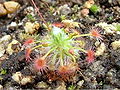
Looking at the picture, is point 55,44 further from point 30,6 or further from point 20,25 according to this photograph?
point 30,6

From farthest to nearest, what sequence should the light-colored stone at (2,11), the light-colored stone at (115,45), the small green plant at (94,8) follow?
the light-colored stone at (2,11) < the small green plant at (94,8) < the light-colored stone at (115,45)

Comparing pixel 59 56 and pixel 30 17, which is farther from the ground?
pixel 30 17

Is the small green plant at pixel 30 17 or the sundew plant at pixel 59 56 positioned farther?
the small green plant at pixel 30 17

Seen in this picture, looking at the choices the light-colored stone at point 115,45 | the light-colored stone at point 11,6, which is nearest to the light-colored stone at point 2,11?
the light-colored stone at point 11,6

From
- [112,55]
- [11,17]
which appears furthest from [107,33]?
[11,17]

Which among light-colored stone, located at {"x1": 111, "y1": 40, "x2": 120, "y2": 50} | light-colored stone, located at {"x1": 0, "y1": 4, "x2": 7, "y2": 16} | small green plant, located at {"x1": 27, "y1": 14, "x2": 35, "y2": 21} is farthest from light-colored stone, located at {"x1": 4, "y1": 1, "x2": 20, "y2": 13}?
light-colored stone, located at {"x1": 111, "y1": 40, "x2": 120, "y2": 50}

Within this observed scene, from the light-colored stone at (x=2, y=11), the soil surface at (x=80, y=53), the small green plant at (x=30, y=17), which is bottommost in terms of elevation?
the soil surface at (x=80, y=53)

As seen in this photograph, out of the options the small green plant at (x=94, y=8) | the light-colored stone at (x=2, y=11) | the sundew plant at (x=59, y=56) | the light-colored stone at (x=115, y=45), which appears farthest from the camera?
the light-colored stone at (x=2, y=11)

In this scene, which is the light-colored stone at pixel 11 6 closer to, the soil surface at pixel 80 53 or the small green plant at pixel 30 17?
the soil surface at pixel 80 53

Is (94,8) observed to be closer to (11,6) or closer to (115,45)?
(115,45)

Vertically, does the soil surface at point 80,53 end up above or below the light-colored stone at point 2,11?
below

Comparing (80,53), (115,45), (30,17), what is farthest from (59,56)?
(30,17)
